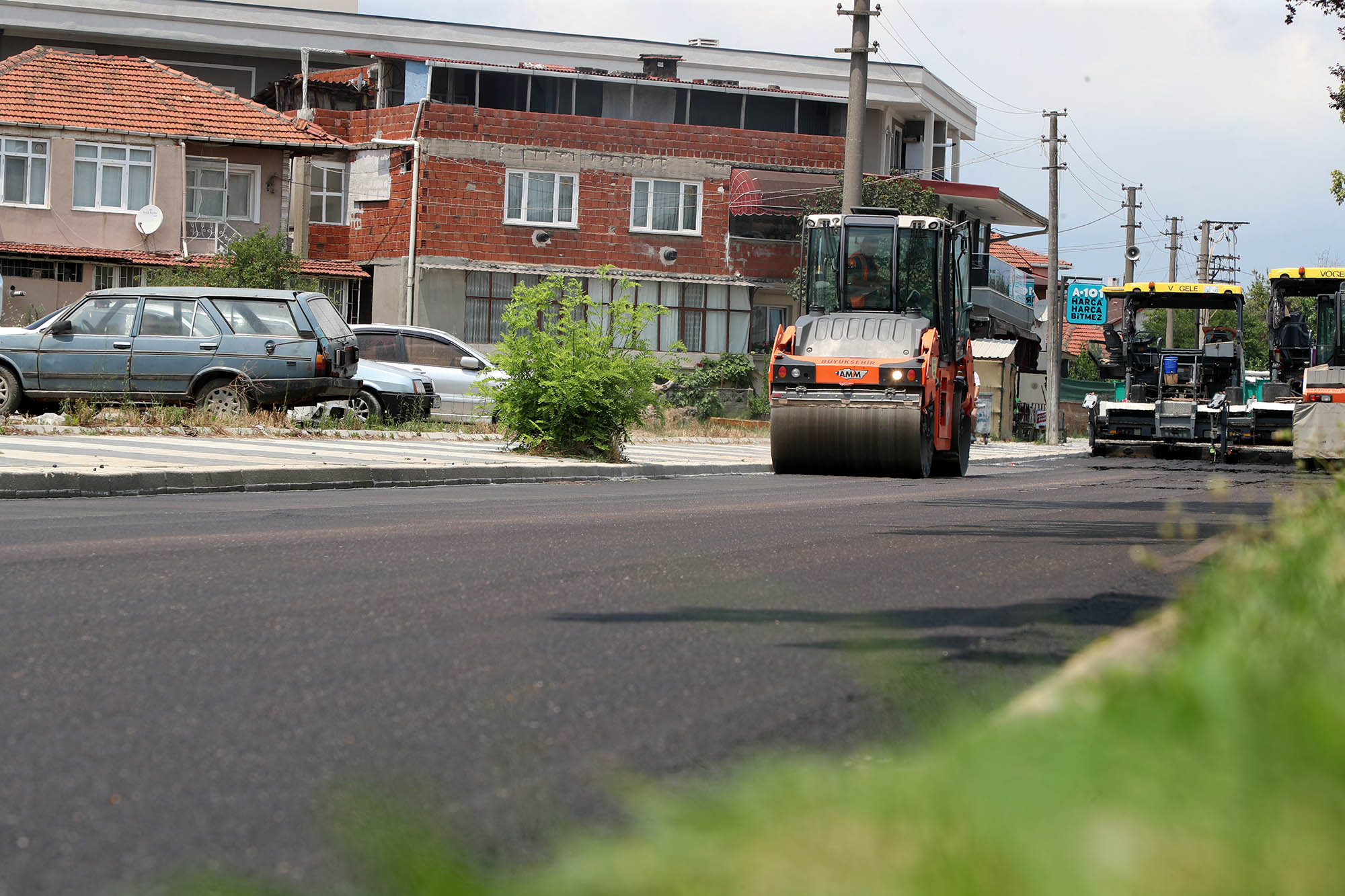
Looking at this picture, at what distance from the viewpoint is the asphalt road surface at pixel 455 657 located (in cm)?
292

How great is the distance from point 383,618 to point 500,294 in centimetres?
3892

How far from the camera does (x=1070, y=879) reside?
1.21 metres

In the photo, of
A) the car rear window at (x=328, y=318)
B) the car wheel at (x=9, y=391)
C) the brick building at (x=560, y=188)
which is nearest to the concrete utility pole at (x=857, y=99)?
the car rear window at (x=328, y=318)

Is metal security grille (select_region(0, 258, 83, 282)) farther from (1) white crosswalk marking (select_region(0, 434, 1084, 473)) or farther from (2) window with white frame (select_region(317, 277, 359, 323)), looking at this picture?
(1) white crosswalk marking (select_region(0, 434, 1084, 473))

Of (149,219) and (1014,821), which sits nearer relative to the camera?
(1014,821)

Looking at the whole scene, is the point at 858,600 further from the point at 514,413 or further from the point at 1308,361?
the point at 1308,361

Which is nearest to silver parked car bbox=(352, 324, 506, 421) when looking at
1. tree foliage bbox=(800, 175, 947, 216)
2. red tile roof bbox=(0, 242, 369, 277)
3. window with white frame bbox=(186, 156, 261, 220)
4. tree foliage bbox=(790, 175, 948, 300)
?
red tile roof bbox=(0, 242, 369, 277)

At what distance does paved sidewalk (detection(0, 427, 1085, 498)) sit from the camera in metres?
12.0

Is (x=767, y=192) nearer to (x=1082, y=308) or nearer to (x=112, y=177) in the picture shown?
(x=1082, y=308)

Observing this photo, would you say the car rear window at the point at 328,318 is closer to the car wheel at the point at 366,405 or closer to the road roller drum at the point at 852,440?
the car wheel at the point at 366,405

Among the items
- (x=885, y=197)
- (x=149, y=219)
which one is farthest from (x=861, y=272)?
(x=885, y=197)

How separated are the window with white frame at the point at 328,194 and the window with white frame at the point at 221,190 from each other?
11.7ft

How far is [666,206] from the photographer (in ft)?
147

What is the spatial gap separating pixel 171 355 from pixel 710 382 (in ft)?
84.5
